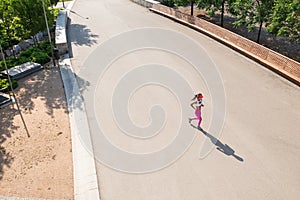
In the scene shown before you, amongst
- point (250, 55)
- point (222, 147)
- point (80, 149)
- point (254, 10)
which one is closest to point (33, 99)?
point (80, 149)

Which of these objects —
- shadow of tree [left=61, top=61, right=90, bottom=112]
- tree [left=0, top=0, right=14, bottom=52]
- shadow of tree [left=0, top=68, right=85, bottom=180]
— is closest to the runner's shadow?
shadow of tree [left=61, top=61, right=90, bottom=112]

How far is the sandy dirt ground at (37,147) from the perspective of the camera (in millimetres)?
8414

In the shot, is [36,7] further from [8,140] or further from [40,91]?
[8,140]

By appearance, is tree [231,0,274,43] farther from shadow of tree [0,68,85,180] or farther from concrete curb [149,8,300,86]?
shadow of tree [0,68,85,180]

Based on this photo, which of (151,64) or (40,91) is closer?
(40,91)

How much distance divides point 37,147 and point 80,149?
1.62 metres

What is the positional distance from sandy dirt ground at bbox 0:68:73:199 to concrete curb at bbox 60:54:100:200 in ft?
0.66

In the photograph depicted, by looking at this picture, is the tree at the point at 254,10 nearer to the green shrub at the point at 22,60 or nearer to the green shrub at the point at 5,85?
the green shrub at the point at 22,60

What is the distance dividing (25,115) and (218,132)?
27.4 feet

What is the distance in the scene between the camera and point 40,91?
45.2 feet

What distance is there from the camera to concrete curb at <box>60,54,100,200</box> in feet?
27.5

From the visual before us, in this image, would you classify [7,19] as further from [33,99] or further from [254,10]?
[254,10]

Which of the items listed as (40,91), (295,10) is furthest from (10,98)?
(295,10)

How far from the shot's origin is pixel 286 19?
15086 millimetres
